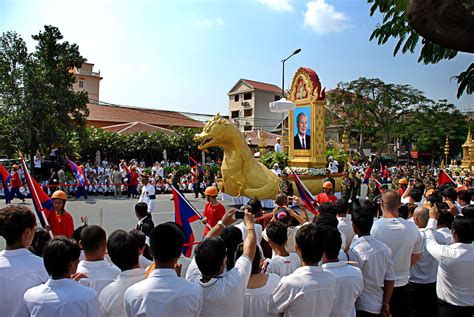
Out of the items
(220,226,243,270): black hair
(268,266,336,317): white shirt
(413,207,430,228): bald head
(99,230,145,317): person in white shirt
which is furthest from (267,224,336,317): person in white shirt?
(413,207,430,228): bald head

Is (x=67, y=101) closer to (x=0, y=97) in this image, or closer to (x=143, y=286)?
(x=0, y=97)

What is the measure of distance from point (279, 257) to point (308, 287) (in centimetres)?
59

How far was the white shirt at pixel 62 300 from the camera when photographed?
2299 millimetres

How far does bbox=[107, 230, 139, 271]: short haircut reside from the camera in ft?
9.17

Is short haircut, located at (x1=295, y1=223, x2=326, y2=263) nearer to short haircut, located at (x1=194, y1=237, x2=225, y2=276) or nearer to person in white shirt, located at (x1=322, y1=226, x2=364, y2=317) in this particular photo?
person in white shirt, located at (x1=322, y1=226, x2=364, y2=317)

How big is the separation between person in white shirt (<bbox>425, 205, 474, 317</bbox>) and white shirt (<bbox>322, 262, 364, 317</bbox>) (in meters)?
1.14

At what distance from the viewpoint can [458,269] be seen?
144 inches

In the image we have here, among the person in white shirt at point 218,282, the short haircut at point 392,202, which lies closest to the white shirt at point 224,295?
the person in white shirt at point 218,282

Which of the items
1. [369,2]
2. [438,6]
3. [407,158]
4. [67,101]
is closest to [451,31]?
[438,6]

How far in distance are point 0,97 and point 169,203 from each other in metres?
9.56

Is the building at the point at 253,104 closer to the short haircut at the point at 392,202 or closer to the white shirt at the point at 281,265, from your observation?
the short haircut at the point at 392,202

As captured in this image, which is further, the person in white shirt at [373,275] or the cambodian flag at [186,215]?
the cambodian flag at [186,215]

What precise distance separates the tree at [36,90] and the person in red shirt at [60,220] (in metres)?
14.2

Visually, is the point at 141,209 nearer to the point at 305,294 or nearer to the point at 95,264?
the point at 95,264
